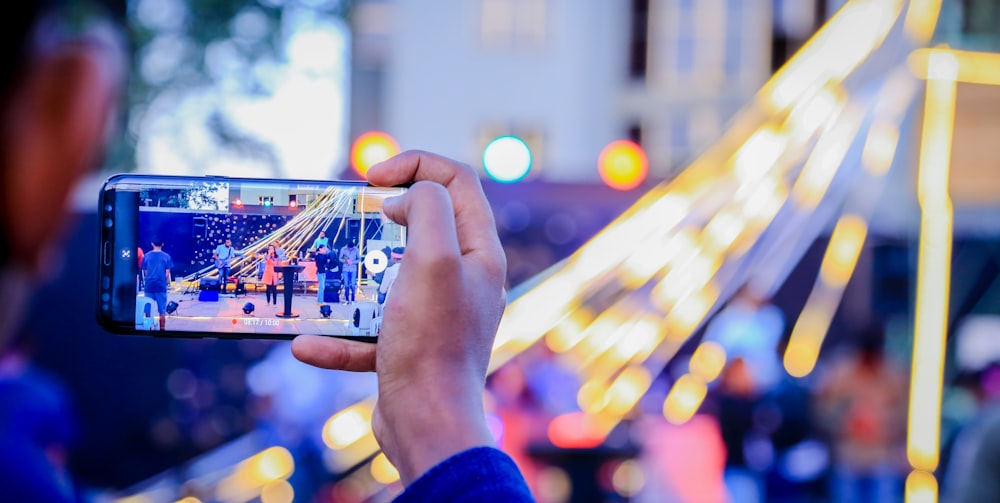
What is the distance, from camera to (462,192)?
3.85 ft

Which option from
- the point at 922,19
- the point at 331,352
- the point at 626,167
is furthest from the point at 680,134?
the point at 331,352

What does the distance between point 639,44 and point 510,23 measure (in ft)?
7.45

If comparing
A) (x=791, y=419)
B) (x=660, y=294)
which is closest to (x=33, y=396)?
(x=660, y=294)

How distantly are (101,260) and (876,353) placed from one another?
249 inches

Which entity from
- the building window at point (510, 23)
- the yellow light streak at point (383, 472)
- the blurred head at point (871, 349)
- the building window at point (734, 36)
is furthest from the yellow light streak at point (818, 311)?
Result: the building window at point (510, 23)

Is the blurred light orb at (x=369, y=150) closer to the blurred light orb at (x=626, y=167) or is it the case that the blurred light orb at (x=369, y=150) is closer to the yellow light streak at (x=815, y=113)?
the blurred light orb at (x=626, y=167)

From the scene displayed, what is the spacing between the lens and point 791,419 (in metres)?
7.71

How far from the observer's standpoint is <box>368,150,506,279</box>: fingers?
→ 1.09 metres

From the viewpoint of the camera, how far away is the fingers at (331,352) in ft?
4.09

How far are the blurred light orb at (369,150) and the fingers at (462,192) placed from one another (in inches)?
133

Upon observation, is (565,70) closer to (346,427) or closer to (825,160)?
(346,427)

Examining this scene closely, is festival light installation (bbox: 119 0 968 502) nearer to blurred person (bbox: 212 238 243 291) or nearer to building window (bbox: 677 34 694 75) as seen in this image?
blurred person (bbox: 212 238 243 291)

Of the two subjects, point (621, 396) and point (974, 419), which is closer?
point (974, 419)

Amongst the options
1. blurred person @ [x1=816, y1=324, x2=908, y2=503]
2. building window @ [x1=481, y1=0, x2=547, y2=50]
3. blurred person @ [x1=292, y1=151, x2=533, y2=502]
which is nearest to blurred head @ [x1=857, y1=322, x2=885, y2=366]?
blurred person @ [x1=816, y1=324, x2=908, y2=503]
